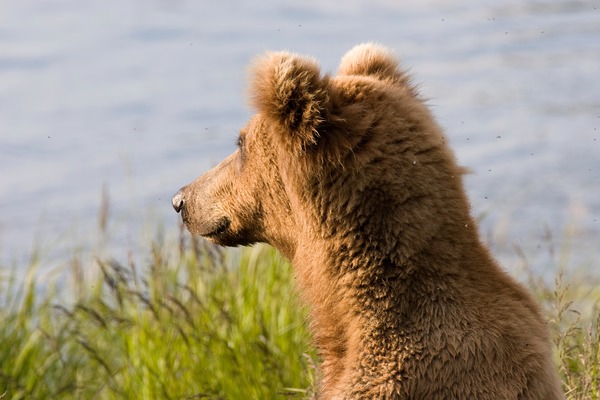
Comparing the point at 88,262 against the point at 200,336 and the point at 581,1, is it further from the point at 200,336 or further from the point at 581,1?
the point at 581,1

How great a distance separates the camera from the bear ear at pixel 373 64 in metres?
4.63

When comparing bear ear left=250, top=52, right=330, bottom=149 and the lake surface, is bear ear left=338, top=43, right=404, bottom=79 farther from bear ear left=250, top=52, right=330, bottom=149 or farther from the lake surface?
the lake surface

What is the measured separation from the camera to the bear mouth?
15.8ft

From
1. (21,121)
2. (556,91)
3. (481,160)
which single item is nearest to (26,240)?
(21,121)

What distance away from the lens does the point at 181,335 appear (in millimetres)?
6617

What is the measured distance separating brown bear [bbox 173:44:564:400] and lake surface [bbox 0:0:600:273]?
4.40 metres

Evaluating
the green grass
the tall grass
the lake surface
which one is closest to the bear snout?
the green grass

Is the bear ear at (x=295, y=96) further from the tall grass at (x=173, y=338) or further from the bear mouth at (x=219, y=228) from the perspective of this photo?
the tall grass at (x=173, y=338)

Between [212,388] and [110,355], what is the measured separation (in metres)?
1.77

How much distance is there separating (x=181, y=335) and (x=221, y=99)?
23.6 ft

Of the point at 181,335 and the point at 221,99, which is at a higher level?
the point at 221,99

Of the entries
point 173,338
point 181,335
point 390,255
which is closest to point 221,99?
point 173,338

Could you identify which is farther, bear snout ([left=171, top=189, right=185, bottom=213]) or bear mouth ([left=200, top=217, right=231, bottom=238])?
bear snout ([left=171, top=189, right=185, bottom=213])

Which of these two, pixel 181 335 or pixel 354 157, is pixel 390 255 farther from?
pixel 181 335
